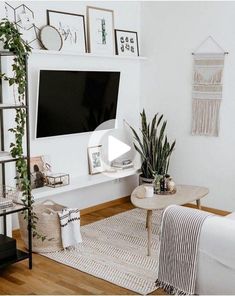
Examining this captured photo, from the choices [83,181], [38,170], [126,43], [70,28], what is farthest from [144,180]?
[70,28]

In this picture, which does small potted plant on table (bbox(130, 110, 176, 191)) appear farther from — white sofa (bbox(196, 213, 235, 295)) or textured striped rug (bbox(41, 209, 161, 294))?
white sofa (bbox(196, 213, 235, 295))

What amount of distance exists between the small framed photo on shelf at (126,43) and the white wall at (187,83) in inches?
5.8

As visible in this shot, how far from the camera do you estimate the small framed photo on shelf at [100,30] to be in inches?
178

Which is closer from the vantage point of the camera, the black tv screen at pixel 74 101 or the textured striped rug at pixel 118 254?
the textured striped rug at pixel 118 254

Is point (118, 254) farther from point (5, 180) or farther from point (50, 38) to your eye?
point (50, 38)

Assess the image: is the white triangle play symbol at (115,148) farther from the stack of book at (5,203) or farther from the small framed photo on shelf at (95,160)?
the stack of book at (5,203)

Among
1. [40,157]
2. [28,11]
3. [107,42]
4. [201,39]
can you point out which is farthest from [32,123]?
[201,39]

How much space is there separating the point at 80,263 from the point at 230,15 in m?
2.81

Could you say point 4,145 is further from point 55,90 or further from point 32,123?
point 55,90

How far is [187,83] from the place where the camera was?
4.86 m

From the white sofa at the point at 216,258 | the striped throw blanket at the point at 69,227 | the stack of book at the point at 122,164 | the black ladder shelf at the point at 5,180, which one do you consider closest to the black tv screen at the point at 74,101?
the stack of book at the point at 122,164

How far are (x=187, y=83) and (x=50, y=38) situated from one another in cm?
160

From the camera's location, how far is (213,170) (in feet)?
15.6

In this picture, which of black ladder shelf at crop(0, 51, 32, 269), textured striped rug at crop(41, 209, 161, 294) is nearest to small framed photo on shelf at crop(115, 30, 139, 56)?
black ladder shelf at crop(0, 51, 32, 269)
